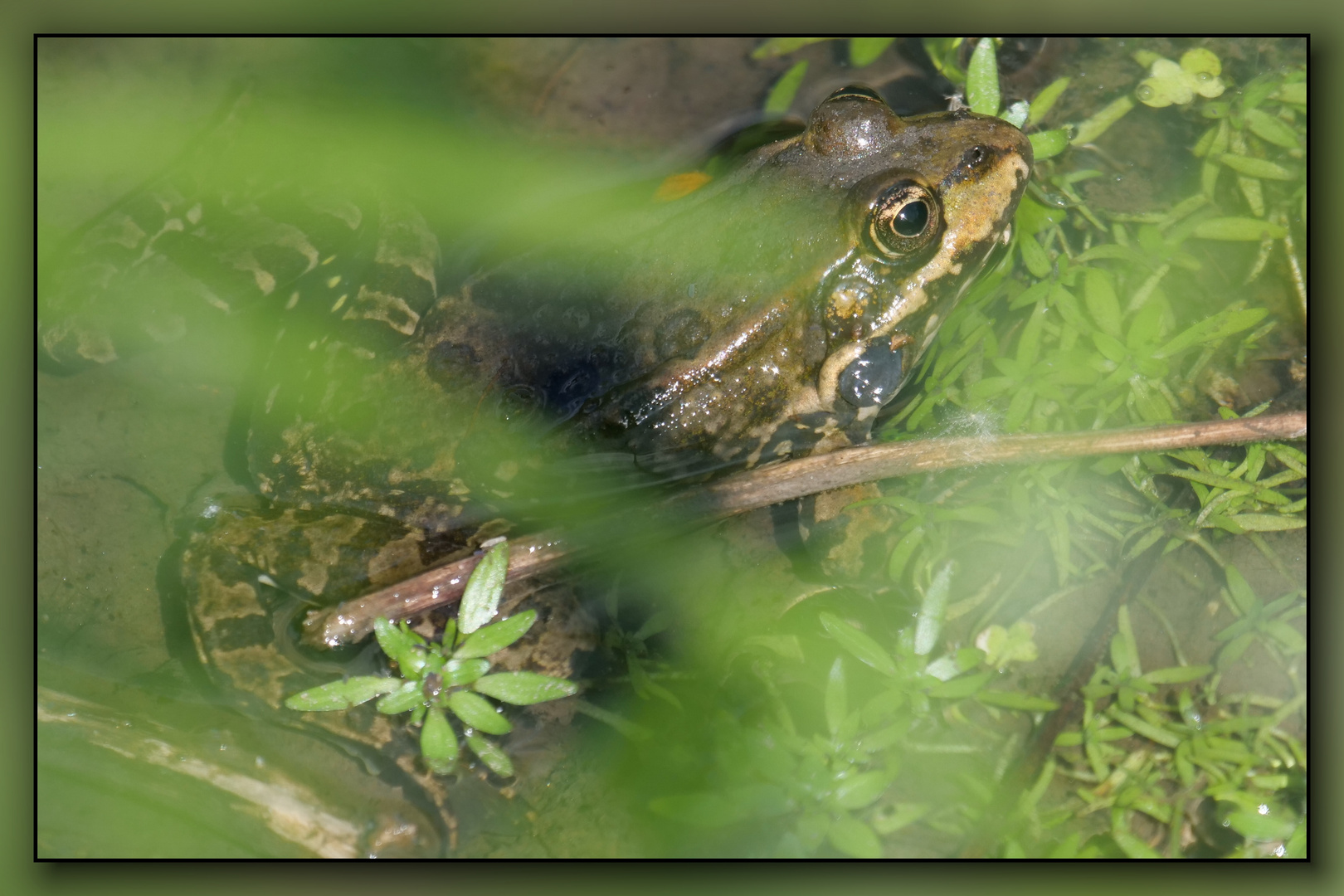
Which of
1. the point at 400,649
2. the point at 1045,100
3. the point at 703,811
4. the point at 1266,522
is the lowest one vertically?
the point at 703,811

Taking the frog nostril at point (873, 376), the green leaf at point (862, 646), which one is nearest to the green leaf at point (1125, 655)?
the green leaf at point (862, 646)

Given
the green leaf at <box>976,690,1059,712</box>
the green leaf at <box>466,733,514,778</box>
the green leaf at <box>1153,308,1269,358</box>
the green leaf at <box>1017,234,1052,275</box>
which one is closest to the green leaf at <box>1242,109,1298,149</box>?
the green leaf at <box>1153,308,1269,358</box>

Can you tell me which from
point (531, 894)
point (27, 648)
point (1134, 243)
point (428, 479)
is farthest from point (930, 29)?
point (27, 648)

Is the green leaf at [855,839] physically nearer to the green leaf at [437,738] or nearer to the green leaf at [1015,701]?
the green leaf at [1015,701]

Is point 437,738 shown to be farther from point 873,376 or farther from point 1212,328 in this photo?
point 1212,328

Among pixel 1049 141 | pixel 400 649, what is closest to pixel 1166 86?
pixel 1049 141
